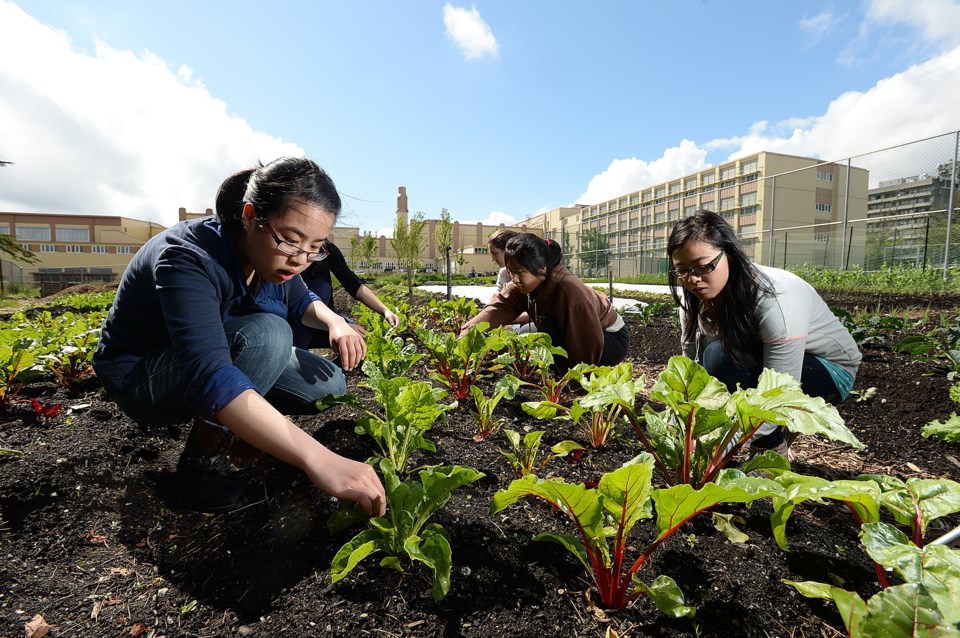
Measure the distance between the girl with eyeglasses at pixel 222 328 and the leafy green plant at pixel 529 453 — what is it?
677mm

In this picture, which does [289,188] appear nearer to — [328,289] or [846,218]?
[328,289]

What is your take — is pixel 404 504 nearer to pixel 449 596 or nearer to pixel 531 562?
pixel 449 596

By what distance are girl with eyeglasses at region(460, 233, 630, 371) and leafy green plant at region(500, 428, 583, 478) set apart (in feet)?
4.20

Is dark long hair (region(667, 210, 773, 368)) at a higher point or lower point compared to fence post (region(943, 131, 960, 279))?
lower

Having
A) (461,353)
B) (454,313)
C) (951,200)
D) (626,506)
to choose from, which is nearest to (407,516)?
(626,506)

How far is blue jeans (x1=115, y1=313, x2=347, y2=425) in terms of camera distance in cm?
172

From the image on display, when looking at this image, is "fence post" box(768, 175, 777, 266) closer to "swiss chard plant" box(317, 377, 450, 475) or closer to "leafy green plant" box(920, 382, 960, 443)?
"leafy green plant" box(920, 382, 960, 443)

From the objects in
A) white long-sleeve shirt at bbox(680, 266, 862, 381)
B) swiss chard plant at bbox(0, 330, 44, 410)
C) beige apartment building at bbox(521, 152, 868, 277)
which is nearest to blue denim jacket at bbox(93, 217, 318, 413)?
swiss chard plant at bbox(0, 330, 44, 410)

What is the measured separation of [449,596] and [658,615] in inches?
20.4

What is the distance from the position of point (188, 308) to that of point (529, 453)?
4.06ft

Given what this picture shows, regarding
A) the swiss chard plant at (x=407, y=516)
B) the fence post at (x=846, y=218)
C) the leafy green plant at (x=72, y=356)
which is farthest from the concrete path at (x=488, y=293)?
the swiss chard plant at (x=407, y=516)

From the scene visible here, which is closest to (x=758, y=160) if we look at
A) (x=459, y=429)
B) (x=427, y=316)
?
(x=427, y=316)

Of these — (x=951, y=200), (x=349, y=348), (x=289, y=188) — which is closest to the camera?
(x=289, y=188)

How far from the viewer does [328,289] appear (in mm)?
4113
